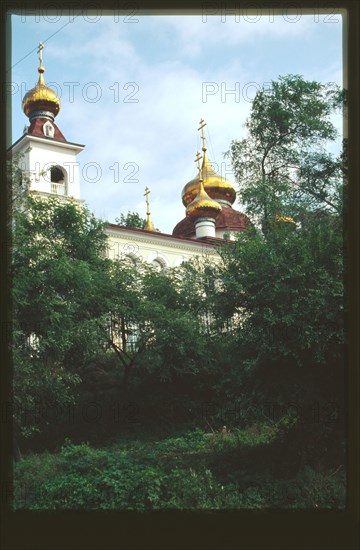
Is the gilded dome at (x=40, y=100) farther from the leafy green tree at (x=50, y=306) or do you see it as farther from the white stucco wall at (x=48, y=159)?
the leafy green tree at (x=50, y=306)

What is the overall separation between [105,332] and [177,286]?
1938 mm

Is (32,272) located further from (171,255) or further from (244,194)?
(171,255)

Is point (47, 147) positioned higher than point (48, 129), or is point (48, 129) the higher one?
point (48, 129)

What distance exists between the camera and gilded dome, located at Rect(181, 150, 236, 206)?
86.7 ft

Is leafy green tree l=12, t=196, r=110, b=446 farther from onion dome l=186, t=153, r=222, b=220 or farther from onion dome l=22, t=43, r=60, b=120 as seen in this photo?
onion dome l=186, t=153, r=222, b=220

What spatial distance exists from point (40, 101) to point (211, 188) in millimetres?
6912

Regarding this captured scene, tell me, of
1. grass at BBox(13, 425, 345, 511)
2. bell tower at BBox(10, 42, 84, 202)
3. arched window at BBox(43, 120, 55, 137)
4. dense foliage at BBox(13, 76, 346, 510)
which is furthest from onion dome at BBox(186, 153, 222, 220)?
grass at BBox(13, 425, 345, 511)

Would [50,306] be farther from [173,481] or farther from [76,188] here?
[76,188]

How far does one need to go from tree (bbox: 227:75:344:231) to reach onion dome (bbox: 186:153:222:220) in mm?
7088

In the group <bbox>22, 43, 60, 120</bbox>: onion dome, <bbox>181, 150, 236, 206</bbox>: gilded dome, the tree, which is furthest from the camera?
<bbox>181, 150, 236, 206</bbox>: gilded dome

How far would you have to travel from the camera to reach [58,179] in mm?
22531

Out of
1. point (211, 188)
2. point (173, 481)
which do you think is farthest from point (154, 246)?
point (173, 481)

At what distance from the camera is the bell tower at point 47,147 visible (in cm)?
2189

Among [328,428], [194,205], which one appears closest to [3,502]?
[328,428]
